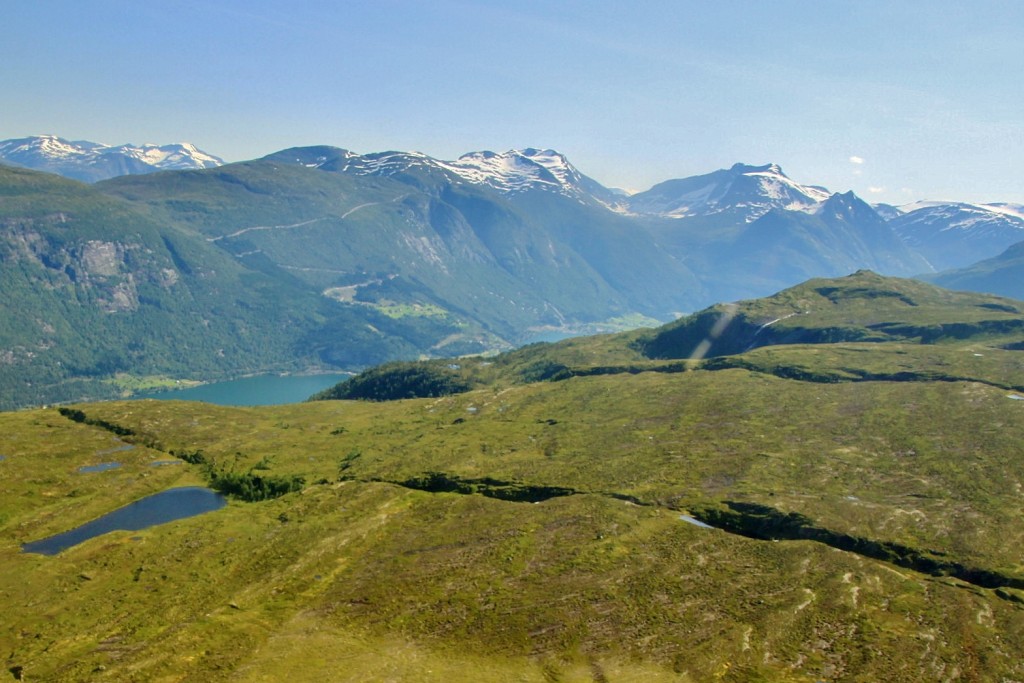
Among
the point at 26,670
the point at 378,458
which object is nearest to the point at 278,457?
the point at 378,458

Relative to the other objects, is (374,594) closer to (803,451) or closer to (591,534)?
(591,534)

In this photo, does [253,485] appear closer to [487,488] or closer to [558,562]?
[487,488]

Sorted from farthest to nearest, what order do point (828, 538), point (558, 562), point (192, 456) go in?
point (192, 456) → point (828, 538) → point (558, 562)

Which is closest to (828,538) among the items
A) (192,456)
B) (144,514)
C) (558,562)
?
(558,562)

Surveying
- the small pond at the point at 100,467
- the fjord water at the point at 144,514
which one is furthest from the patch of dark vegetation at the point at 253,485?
the small pond at the point at 100,467

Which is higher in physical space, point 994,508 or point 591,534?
point 994,508

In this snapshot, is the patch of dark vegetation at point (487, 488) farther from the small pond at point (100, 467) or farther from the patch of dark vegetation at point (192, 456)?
the small pond at point (100, 467)

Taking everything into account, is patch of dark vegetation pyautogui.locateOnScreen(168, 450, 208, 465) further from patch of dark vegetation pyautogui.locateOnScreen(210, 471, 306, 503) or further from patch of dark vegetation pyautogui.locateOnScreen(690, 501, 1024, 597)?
patch of dark vegetation pyautogui.locateOnScreen(690, 501, 1024, 597)
